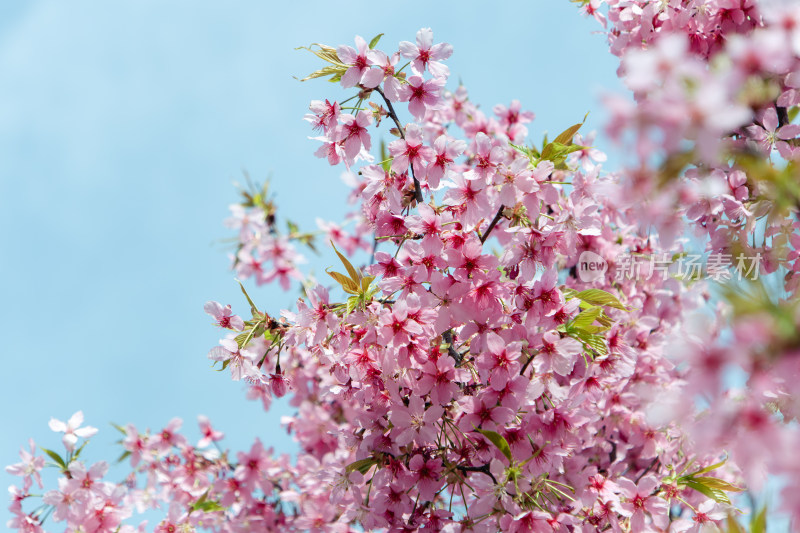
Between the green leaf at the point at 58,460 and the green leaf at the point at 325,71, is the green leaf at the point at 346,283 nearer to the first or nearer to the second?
the green leaf at the point at 325,71

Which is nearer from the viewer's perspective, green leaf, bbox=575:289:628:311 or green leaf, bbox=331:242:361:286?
green leaf, bbox=331:242:361:286

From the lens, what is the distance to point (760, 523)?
74.5 inches

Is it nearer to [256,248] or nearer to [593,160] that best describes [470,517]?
[593,160]

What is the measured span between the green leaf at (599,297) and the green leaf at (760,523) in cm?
105

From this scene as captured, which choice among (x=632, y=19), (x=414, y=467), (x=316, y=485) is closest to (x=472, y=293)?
(x=414, y=467)

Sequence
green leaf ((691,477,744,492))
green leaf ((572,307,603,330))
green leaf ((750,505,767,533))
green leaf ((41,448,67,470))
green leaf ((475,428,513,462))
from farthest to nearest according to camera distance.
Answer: green leaf ((41,448,67,470)), green leaf ((691,477,744,492)), green leaf ((572,307,603,330)), green leaf ((475,428,513,462)), green leaf ((750,505,767,533))

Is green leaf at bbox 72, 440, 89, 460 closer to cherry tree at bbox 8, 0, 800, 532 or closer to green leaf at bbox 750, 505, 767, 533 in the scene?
cherry tree at bbox 8, 0, 800, 532

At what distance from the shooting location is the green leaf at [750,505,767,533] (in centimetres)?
189

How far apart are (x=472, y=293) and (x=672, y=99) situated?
1.53 metres

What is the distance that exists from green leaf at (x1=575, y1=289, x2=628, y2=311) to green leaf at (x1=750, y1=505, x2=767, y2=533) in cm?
105

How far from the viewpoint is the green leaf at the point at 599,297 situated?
9.17 feet

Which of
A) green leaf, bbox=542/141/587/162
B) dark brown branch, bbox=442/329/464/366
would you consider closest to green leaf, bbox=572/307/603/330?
dark brown branch, bbox=442/329/464/366

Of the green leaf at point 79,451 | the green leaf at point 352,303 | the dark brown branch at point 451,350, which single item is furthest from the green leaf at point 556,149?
the green leaf at point 79,451

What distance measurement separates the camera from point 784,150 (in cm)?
286
